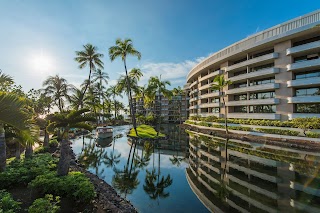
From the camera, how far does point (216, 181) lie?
12711mm

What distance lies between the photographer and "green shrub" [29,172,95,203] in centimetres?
808

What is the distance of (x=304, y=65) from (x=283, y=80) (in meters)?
3.62

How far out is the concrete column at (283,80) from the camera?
1144 inches

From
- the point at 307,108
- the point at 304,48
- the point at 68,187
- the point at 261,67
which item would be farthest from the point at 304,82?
the point at 68,187

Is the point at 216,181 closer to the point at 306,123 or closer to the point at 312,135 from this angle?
the point at 312,135

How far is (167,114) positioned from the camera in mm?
102625

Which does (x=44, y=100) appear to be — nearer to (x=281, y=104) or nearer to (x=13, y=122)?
(x=13, y=122)

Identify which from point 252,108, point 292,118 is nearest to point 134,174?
point 292,118

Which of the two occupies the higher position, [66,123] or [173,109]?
[173,109]

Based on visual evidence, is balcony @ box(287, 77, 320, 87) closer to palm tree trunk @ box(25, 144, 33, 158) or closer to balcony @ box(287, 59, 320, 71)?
balcony @ box(287, 59, 320, 71)

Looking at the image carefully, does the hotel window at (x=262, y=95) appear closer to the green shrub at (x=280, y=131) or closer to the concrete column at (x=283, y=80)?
the concrete column at (x=283, y=80)

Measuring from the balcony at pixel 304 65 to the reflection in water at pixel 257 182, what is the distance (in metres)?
13.7

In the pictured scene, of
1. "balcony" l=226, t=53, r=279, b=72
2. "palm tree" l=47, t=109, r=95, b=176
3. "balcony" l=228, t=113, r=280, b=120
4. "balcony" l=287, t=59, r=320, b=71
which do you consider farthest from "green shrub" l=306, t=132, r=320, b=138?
"palm tree" l=47, t=109, r=95, b=176

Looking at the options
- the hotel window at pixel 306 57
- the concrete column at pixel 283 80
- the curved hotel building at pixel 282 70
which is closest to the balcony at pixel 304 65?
the curved hotel building at pixel 282 70
